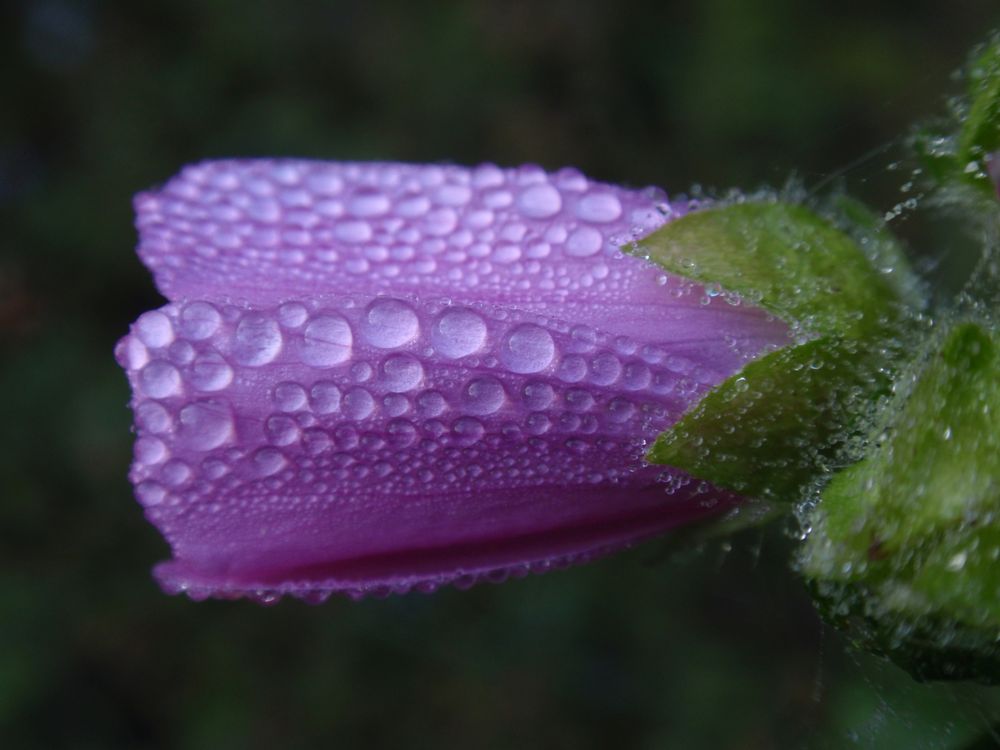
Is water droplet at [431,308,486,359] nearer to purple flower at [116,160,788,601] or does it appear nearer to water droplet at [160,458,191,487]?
purple flower at [116,160,788,601]

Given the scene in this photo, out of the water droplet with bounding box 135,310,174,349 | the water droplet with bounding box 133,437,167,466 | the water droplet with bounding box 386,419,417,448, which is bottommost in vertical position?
the water droplet with bounding box 133,437,167,466

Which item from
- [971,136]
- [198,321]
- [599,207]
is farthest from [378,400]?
[971,136]

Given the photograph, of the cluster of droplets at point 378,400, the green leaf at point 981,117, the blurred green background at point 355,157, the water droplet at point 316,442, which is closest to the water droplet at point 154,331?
the cluster of droplets at point 378,400

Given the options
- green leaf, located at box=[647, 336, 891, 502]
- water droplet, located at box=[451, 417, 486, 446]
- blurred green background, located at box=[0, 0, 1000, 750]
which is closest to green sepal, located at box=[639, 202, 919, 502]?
green leaf, located at box=[647, 336, 891, 502]

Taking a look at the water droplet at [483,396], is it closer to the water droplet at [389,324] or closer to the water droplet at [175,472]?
the water droplet at [389,324]

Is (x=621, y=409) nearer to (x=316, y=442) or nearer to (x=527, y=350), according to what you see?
(x=527, y=350)
